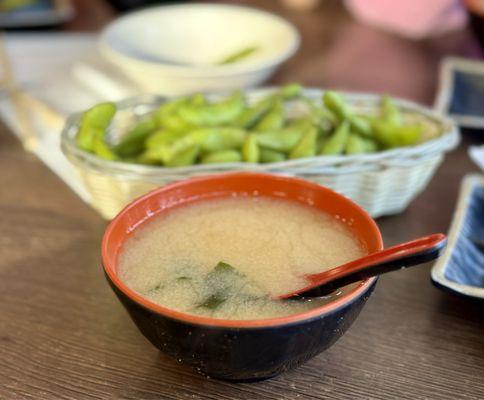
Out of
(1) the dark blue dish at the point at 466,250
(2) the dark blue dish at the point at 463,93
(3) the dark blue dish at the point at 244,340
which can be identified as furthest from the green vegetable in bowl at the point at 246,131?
(3) the dark blue dish at the point at 244,340

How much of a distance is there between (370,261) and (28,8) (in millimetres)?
1812

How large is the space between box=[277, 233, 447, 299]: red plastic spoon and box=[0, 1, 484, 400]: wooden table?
0.44ft

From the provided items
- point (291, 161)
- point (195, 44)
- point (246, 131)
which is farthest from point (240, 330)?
point (195, 44)

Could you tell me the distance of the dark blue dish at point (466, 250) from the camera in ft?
2.47

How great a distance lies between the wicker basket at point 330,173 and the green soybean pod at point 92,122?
18mm

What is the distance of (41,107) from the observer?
122 centimetres

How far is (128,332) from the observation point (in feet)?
2.48

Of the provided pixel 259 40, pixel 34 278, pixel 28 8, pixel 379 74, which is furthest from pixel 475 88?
pixel 28 8

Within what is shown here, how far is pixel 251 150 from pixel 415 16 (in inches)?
48.3

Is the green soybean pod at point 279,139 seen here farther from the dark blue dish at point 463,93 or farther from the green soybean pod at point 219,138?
the dark blue dish at point 463,93

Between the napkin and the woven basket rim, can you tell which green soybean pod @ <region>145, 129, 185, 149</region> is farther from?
the napkin

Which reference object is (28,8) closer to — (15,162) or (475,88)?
(15,162)

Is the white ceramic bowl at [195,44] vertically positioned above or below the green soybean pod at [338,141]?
below

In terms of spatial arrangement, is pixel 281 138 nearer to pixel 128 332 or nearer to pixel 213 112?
pixel 213 112
